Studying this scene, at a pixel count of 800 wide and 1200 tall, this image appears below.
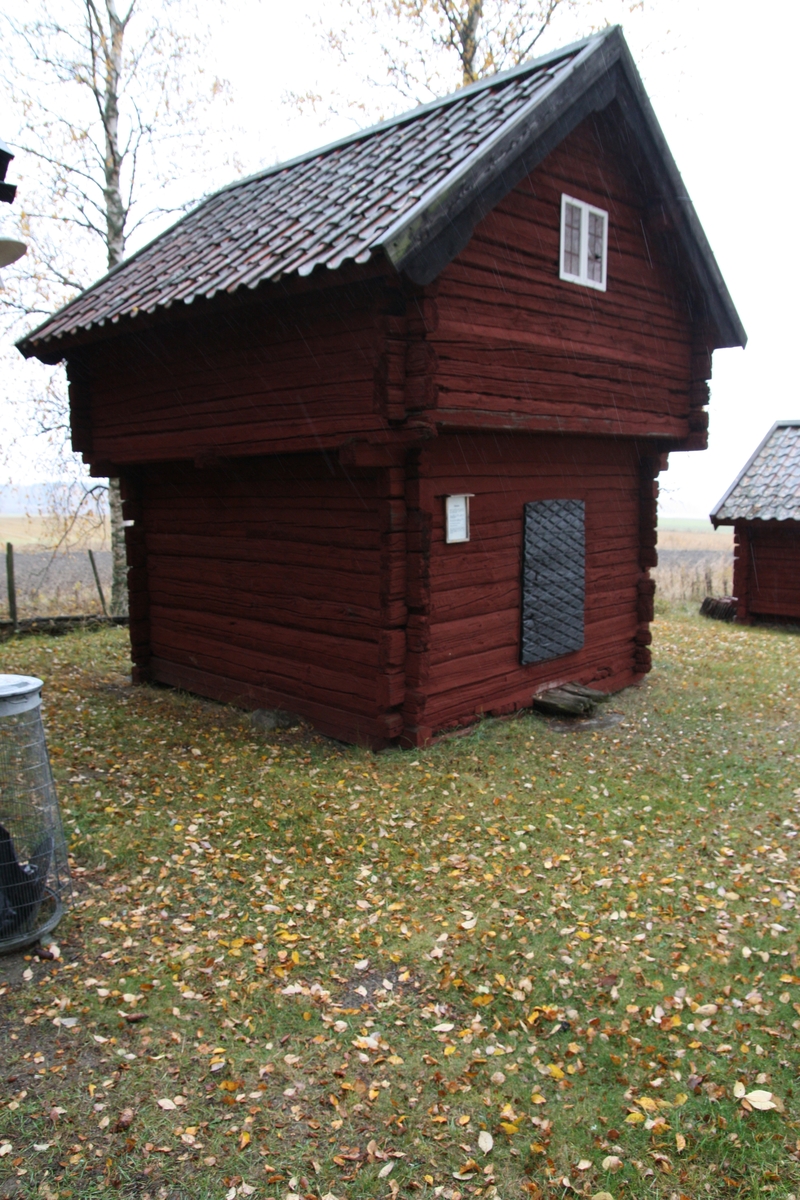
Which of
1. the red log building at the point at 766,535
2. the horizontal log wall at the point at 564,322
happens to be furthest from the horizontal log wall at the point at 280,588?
the red log building at the point at 766,535

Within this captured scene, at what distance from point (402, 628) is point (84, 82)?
13.8m

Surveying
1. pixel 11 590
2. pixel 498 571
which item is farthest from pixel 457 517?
pixel 11 590

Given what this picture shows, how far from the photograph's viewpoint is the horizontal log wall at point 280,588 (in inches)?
336

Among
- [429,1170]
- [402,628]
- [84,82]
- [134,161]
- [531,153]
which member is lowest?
[429,1170]

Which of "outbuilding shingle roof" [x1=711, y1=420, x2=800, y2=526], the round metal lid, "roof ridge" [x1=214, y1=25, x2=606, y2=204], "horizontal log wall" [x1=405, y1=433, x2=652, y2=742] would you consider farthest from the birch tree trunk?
"outbuilding shingle roof" [x1=711, y1=420, x2=800, y2=526]

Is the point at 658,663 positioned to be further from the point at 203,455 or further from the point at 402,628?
the point at 203,455

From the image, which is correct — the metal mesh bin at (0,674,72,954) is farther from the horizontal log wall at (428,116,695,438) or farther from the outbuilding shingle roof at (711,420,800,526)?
the outbuilding shingle roof at (711,420,800,526)

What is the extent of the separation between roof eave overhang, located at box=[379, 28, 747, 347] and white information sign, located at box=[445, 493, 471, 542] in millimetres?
2349

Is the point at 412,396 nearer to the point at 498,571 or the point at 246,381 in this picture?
the point at 246,381

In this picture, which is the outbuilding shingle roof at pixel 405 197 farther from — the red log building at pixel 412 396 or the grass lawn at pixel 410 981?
the grass lawn at pixel 410 981

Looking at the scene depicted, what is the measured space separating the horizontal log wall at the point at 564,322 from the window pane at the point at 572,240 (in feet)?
0.63

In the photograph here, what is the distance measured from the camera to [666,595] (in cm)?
2317

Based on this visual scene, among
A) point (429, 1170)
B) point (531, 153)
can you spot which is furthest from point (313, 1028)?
point (531, 153)

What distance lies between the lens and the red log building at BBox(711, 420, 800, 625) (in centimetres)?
1764
